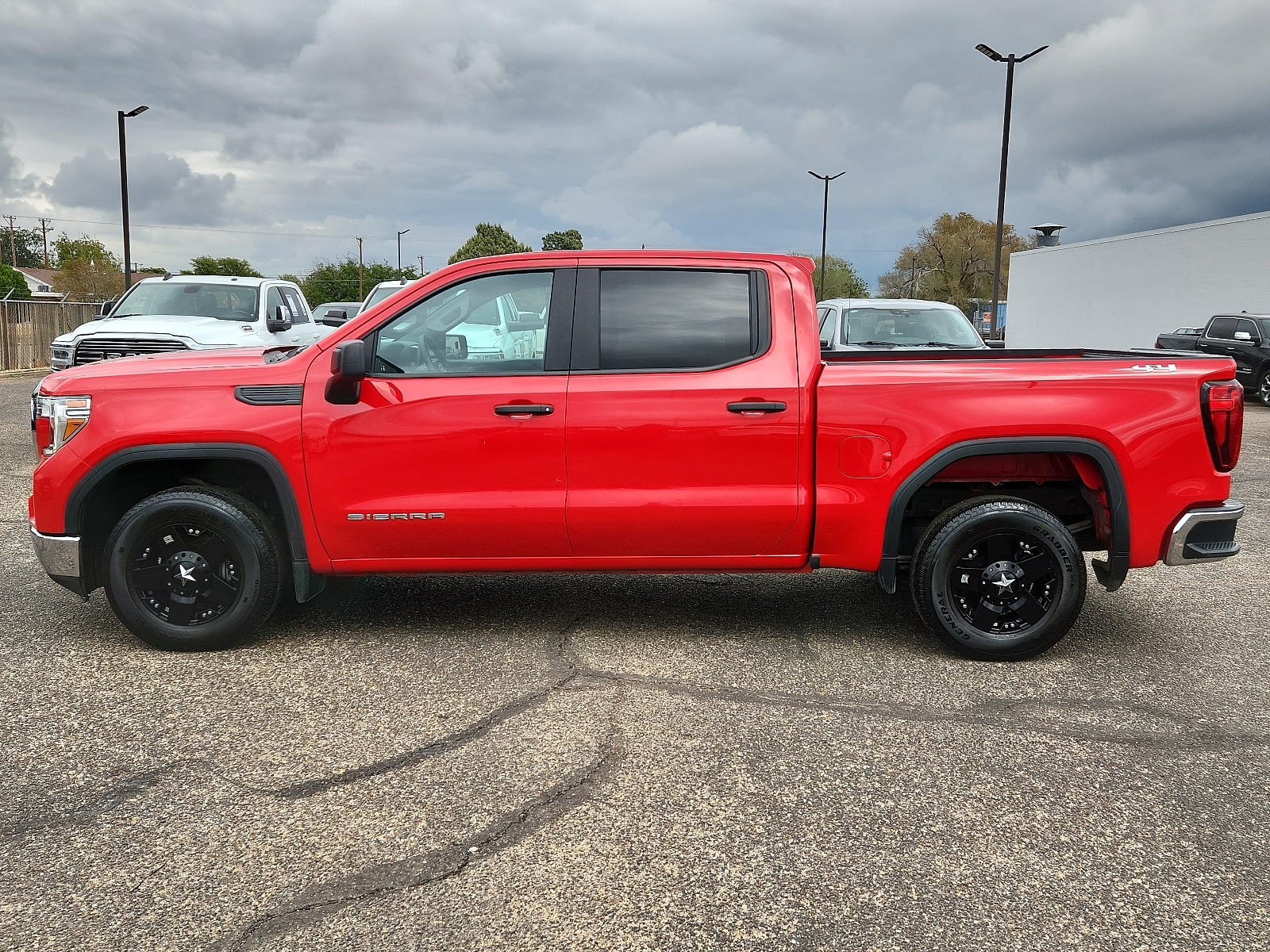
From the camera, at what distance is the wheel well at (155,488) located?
501 centimetres

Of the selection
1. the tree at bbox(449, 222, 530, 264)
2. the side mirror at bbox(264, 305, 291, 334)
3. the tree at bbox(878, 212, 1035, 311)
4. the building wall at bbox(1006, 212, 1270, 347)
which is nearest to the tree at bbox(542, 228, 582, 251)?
the tree at bbox(449, 222, 530, 264)

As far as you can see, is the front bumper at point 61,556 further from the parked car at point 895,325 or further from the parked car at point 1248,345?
the parked car at point 1248,345

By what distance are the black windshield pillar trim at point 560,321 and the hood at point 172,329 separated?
848cm

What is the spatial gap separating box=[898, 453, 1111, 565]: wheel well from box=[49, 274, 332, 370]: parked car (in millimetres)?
9205

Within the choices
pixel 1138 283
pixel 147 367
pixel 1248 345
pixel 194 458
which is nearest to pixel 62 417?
pixel 147 367

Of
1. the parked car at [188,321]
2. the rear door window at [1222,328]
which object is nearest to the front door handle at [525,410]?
the parked car at [188,321]

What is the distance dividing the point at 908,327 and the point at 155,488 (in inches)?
339

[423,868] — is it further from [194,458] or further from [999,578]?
[999,578]

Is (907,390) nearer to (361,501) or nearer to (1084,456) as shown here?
(1084,456)

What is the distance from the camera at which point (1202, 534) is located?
4.82m

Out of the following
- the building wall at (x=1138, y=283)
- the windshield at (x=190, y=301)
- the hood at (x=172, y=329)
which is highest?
the building wall at (x=1138, y=283)

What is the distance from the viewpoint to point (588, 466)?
4.82m

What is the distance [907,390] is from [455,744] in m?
2.44

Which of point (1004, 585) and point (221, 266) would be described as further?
point (221, 266)
